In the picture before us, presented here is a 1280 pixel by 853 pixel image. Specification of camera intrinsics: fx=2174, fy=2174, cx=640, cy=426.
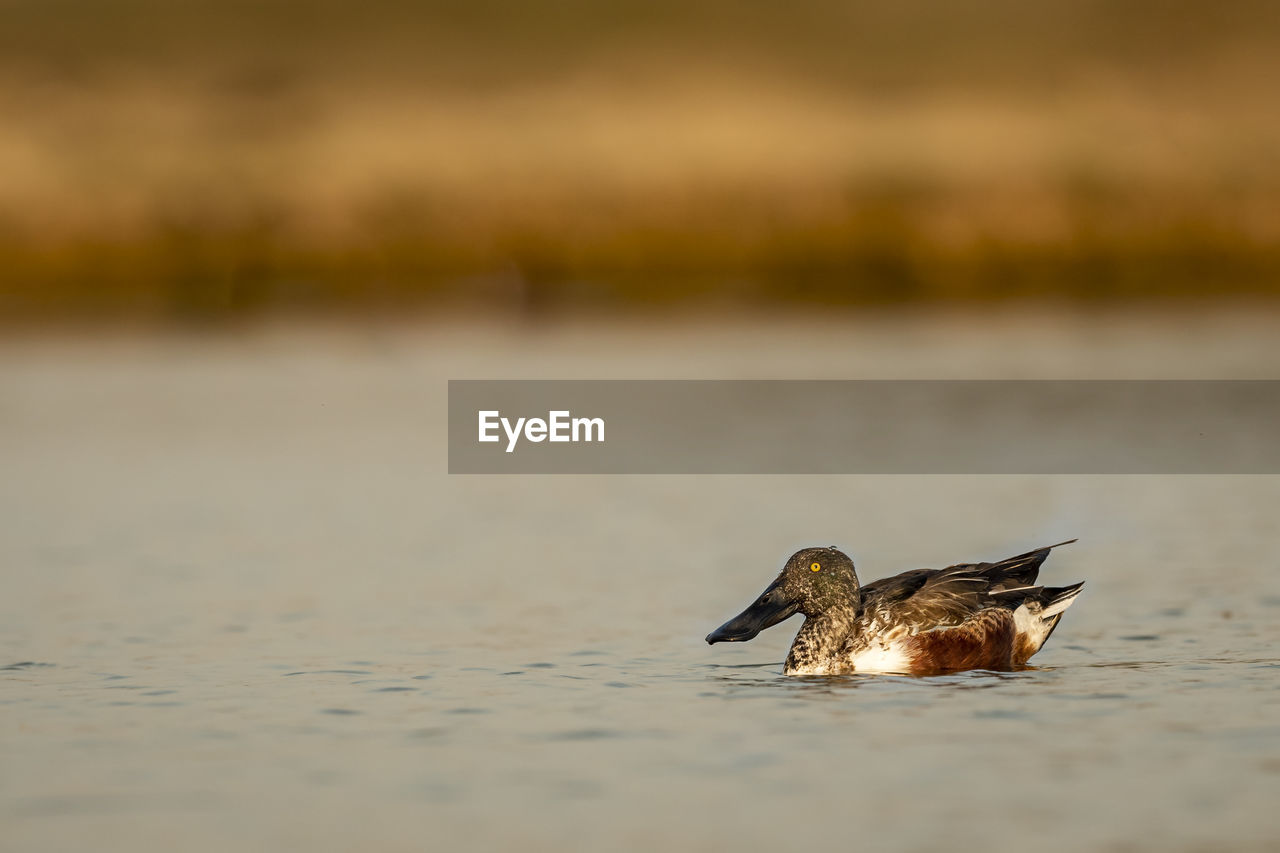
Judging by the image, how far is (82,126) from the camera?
53469 mm

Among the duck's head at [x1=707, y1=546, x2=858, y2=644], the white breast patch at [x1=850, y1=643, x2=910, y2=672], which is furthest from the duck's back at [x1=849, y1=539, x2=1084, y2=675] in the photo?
the duck's head at [x1=707, y1=546, x2=858, y2=644]

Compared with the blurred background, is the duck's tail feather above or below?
below

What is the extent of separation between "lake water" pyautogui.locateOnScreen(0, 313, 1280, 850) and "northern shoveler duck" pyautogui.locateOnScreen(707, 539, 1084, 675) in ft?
0.63

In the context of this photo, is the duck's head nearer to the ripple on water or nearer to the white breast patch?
the white breast patch

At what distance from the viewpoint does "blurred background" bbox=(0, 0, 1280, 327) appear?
41906mm

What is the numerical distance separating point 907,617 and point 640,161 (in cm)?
3677

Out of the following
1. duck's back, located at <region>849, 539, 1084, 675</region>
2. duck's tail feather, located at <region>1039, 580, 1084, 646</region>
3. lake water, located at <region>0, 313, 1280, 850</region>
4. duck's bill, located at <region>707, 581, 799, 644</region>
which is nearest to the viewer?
lake water, located at <region>0, 313, 1280, 850</region>

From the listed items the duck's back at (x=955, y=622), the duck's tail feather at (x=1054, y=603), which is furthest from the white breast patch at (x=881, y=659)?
the duck's tail feather at (x=1054, y=603)

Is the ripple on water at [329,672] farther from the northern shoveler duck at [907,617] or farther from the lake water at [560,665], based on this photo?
the northern shoveler duck at [907,617]

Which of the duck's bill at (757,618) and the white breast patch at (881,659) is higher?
the duck's bill at (757,618)

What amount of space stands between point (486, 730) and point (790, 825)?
213 centimetres

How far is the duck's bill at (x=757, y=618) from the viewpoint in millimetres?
11414

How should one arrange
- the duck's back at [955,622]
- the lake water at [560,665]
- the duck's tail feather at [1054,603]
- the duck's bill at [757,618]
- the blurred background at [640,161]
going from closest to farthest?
1. the lake water at [560,665]
2. the duck's back at [955,622]
3. the duck's bill at [757,618]
4. the duck's tail feather at [1054,603]
5. the blurred background at [640,161]

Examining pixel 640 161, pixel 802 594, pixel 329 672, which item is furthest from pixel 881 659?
pixel 640 161
